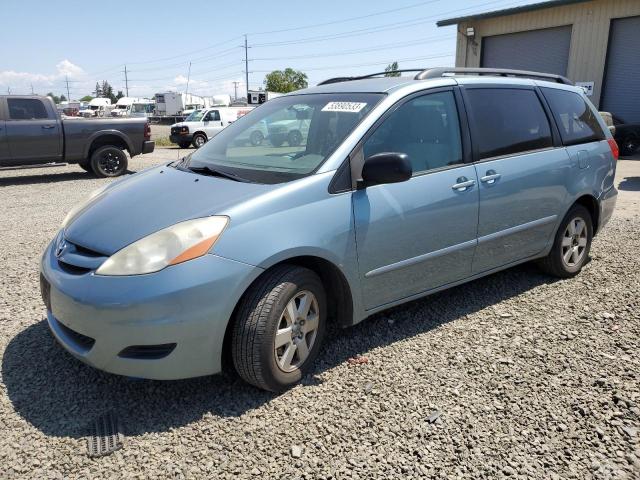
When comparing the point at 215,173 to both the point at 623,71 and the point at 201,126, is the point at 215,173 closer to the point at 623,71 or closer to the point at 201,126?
the point at 623,71

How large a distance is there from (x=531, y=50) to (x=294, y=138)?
63.7ft

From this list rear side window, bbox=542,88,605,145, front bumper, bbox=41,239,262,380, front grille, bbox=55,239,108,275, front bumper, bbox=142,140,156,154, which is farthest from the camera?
front bumper, bbox=142,140,156,154

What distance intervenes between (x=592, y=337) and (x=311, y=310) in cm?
201

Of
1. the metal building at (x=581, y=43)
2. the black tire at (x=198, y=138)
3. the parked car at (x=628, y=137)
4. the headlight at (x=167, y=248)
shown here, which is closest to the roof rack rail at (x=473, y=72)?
the headlight at (x=167, y=248)

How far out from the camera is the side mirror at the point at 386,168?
9.71ft

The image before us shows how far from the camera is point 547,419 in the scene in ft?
8.71

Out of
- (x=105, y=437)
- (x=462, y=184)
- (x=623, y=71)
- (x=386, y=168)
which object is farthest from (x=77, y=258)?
(x=623, y=71)

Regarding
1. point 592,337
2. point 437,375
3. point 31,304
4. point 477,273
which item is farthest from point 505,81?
point 31,304

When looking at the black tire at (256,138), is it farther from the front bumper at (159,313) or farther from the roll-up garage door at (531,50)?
the roll-up garage door at (531,50)

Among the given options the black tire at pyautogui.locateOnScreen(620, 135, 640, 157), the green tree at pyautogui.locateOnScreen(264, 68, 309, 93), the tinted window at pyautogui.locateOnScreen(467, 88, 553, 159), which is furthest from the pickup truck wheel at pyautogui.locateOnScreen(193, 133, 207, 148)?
the green tree at pyautogui.locateOnScreen(264, 68, 309, 93)

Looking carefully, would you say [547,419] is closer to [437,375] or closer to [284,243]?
[437,375]

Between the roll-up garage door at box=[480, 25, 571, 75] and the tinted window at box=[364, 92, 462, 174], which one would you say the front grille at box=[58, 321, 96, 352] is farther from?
the roll-up garage door at box=[480, 25, 571, 75]

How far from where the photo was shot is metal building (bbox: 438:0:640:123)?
1736cm

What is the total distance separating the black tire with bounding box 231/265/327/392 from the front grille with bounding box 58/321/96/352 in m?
0.73
